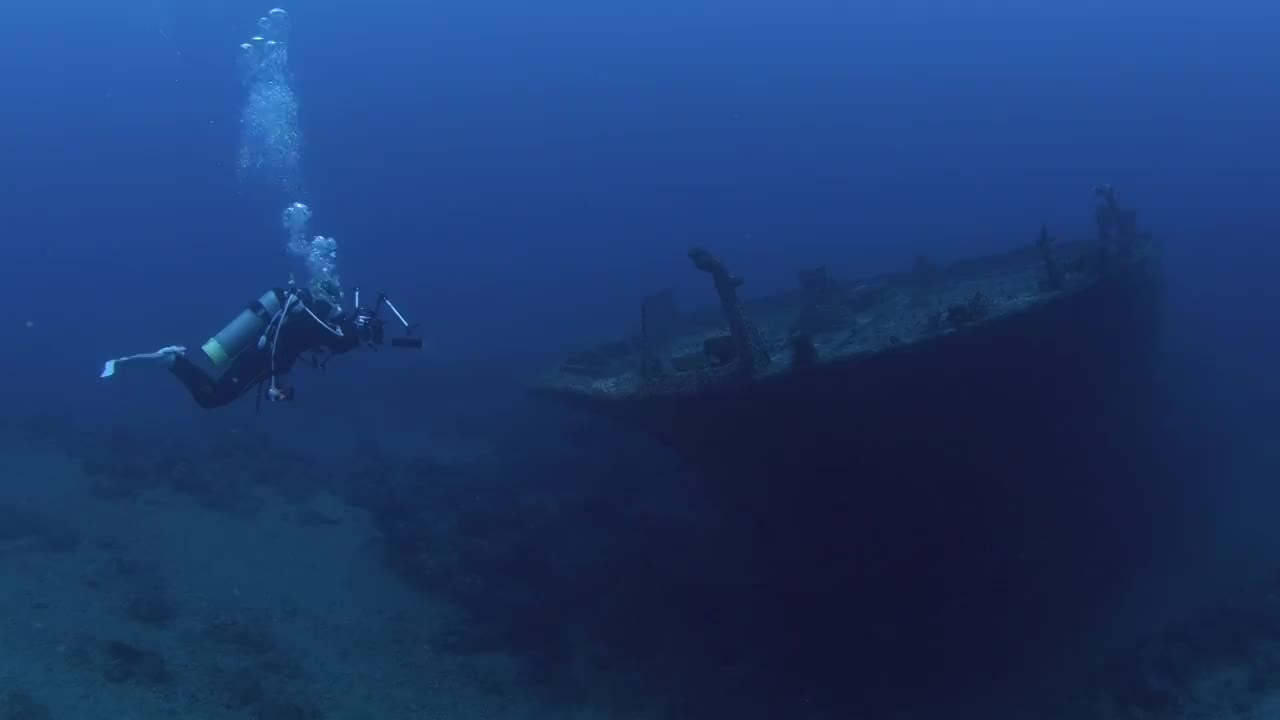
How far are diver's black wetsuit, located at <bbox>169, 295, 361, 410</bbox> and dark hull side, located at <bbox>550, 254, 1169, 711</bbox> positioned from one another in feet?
11.3

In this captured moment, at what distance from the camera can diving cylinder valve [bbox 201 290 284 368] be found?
A: 9273mm

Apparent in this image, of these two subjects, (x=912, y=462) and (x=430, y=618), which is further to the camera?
(x=430, y=618)

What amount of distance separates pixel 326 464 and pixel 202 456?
8.78ft

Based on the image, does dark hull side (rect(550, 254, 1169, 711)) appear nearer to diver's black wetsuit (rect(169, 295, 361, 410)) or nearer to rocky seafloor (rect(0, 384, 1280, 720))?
rocky seafloor (rect(0, 384, 1280, 720))

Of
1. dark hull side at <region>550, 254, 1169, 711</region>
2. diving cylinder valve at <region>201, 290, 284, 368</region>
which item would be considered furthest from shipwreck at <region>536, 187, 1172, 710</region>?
diving cylinder valve at <region>201, 290, 284, 368</region>

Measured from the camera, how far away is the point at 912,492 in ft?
31.1

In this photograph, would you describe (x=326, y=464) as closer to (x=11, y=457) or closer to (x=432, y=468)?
(x=432, y=468)

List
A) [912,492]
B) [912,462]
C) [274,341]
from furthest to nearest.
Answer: [912,492]
[912,462]
[274,341]

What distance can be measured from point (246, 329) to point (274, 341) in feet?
2.67

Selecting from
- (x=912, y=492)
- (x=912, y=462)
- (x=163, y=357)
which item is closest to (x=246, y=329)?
(x=163, y=357)

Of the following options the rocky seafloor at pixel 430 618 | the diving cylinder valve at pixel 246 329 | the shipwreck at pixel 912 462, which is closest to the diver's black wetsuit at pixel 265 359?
the diving cylinder valve at pixel 246 329

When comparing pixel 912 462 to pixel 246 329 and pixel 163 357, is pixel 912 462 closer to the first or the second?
pixel 246 329

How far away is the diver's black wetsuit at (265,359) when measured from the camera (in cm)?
902

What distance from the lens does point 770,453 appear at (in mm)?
9500
